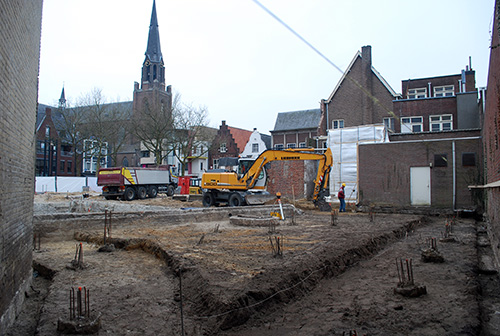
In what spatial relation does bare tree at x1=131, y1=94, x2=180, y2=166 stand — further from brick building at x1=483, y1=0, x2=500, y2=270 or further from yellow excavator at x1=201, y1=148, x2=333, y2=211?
brick building at x1=483, y1=0, x2=500, y2=270

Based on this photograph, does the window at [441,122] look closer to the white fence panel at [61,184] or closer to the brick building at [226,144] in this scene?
the brick building at [226,144]

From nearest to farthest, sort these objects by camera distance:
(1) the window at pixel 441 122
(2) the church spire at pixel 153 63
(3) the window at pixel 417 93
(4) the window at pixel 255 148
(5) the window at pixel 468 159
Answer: (5) the window at pixel 468 159
(1) the window at pixel 441 122
(3) the window at pixel 417 93
(4) the window at pixel 255 148
(2) the church spire at pixel 153 63

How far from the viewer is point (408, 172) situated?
2062 centimetres

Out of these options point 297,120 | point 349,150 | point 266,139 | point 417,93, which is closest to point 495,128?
point 349,150

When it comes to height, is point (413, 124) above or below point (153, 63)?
below

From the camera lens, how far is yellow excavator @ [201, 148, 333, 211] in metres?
18.3

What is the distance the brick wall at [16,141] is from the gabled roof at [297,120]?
40.4m

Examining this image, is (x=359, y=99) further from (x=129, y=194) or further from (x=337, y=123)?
(x=129, y=194)

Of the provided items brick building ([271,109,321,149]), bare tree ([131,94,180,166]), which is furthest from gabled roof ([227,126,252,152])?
bare tree ([131,94,180,166])

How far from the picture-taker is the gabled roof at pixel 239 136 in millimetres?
55125

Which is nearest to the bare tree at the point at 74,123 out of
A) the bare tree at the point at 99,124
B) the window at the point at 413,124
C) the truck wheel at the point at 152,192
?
the bare tree at the point at 99,124

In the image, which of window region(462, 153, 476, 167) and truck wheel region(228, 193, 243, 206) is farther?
truck wheel region(228, 193, 243, 206)

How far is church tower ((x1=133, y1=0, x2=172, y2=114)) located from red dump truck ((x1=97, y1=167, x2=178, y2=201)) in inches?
1494

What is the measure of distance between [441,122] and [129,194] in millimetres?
23248
